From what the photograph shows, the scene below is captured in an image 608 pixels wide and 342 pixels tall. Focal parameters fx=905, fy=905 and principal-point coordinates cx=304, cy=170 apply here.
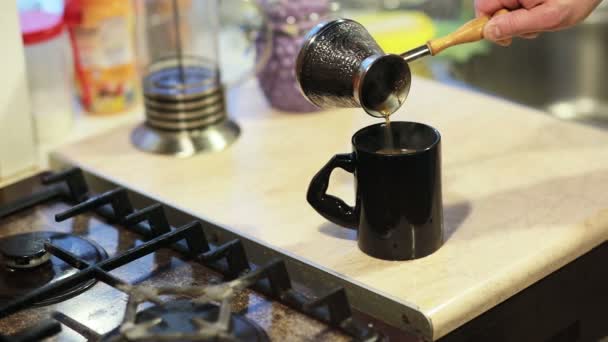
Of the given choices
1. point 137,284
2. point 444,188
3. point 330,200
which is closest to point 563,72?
point 444,188

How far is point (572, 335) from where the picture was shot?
1.01 meters

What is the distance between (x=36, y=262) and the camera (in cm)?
94

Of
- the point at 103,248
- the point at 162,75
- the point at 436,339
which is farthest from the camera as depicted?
the point at 162,75

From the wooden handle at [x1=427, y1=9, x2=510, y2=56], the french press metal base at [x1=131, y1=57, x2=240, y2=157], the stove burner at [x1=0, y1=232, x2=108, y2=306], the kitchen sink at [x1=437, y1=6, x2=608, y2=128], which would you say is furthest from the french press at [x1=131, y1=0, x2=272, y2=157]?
the kitchen sink at [x1=437, y1=6, x2=608, y2=128]

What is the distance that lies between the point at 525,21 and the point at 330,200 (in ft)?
0.90

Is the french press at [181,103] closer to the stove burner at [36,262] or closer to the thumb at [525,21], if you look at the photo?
the stove burner at [36,262]

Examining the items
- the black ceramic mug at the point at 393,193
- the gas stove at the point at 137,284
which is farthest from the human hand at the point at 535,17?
the gas stove at the point at 137,284

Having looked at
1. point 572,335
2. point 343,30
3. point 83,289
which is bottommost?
point 572,335

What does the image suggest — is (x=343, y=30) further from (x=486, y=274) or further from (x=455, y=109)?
(x=455, y=109)

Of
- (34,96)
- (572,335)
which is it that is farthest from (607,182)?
(34,96)

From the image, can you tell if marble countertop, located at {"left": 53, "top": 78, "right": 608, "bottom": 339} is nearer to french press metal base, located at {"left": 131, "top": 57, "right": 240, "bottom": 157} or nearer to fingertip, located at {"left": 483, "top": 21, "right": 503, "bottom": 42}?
french press metal base, located at {"left": 131, "top": 57, "right": 240, "bottom": 157}

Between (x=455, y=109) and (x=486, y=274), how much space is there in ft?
1.47

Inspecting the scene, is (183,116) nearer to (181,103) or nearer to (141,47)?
(181,103)

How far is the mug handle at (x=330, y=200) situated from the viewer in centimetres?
91
